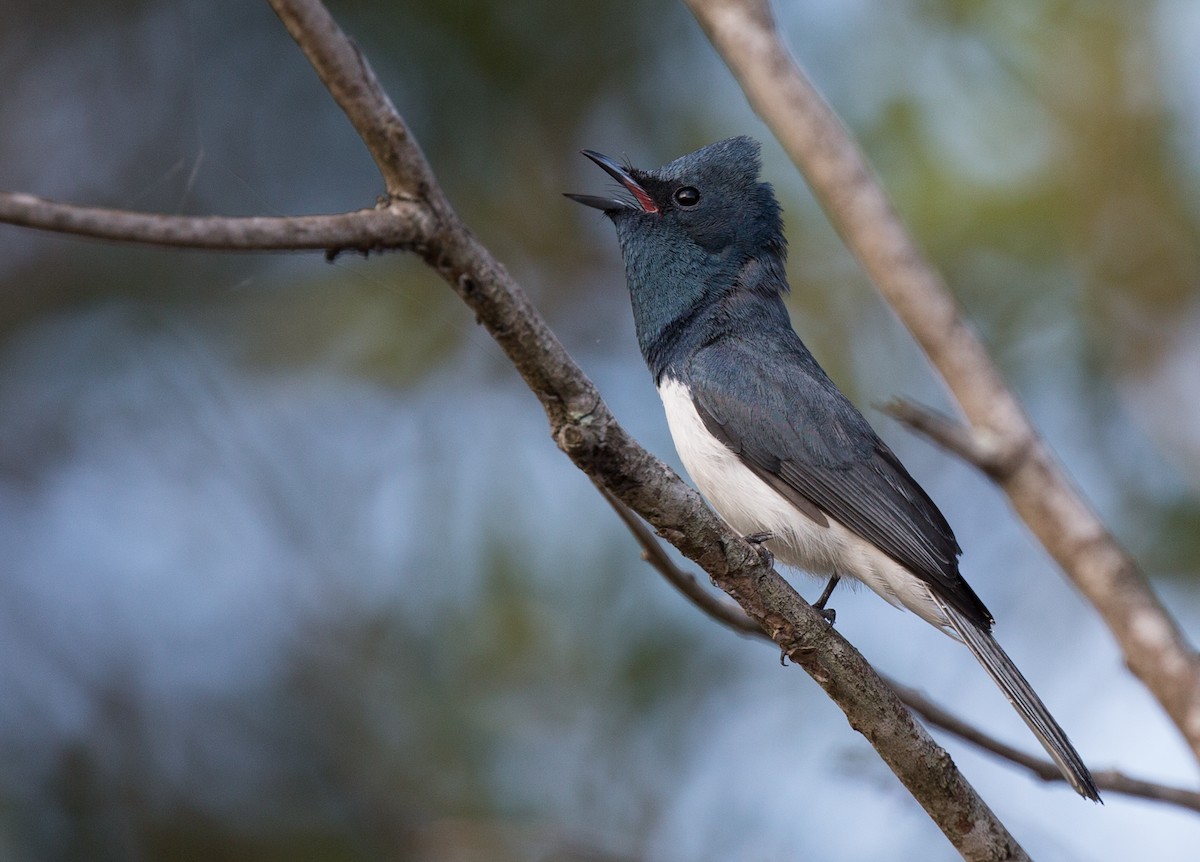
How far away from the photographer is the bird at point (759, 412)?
13.1 feet

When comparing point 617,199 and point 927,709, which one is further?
point 617,199

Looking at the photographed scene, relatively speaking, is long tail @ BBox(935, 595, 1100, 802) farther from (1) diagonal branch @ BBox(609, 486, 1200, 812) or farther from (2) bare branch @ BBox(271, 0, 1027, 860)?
(2) bare branch @ BBox(271, 0, 1027, 860)

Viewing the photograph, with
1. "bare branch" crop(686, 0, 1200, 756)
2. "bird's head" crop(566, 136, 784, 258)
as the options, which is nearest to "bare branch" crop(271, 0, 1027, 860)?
"bare branch" crop(686, 0, 1200, 756)

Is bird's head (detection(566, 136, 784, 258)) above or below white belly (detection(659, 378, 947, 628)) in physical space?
above

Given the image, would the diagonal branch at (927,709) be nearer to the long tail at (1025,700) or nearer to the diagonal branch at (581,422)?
the long tail at (1025,700)

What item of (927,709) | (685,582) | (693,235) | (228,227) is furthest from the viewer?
(693,235)

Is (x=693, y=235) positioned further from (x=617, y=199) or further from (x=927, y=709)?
(x=927, y=709)

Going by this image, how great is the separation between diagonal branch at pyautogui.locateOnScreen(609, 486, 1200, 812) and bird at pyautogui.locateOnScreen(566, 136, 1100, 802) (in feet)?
0.94

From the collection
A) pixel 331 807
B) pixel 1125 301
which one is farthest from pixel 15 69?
pixel 1125 301

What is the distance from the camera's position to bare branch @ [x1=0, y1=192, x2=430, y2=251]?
5.98 feet

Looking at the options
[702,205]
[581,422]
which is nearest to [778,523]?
[702,205]

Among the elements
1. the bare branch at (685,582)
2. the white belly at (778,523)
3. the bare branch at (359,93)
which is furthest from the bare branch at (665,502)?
the white belly at (778,523)

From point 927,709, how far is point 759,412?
119 centimetres

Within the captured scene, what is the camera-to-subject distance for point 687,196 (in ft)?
15.6
